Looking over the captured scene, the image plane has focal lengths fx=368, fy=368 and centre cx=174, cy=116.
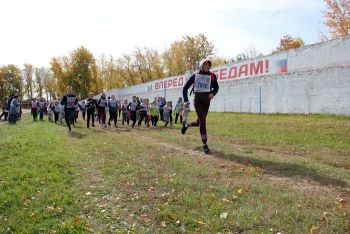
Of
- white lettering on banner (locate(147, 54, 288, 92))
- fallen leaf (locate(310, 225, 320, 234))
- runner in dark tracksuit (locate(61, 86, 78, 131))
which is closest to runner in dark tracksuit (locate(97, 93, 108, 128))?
runner in dark tracksuit (locate(61, 86, 78, 131))

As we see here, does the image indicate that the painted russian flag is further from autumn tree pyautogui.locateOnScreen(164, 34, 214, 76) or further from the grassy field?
autumn tree pyautogui.locateOnScreen(164, 34, 214, 76)

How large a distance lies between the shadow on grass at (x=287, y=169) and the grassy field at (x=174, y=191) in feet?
0.06

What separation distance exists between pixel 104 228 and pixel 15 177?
11.1 feet

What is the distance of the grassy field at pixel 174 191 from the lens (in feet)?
15.0

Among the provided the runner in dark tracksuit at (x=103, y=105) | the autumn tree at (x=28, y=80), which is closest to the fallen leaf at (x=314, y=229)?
the runner in dark tracksuit at (x=103, y=105)

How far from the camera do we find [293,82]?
23422 millimetres

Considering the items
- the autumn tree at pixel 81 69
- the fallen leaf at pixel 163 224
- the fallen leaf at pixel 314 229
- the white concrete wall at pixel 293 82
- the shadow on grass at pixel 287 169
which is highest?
the autumn tree at pixel 81 69

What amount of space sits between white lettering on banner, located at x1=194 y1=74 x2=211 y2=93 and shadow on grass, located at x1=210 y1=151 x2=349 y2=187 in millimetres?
1806

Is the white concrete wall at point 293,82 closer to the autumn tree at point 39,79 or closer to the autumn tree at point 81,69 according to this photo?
the autumn tree at point 81,69

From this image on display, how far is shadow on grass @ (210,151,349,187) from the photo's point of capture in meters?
6.39

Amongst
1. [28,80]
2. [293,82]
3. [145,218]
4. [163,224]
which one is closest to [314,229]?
[163,224]

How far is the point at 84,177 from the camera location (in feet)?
23.8

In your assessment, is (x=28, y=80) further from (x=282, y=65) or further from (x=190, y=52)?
(x=282, y=65)

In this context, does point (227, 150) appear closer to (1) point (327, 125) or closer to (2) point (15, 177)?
(2) point (15, 177)
